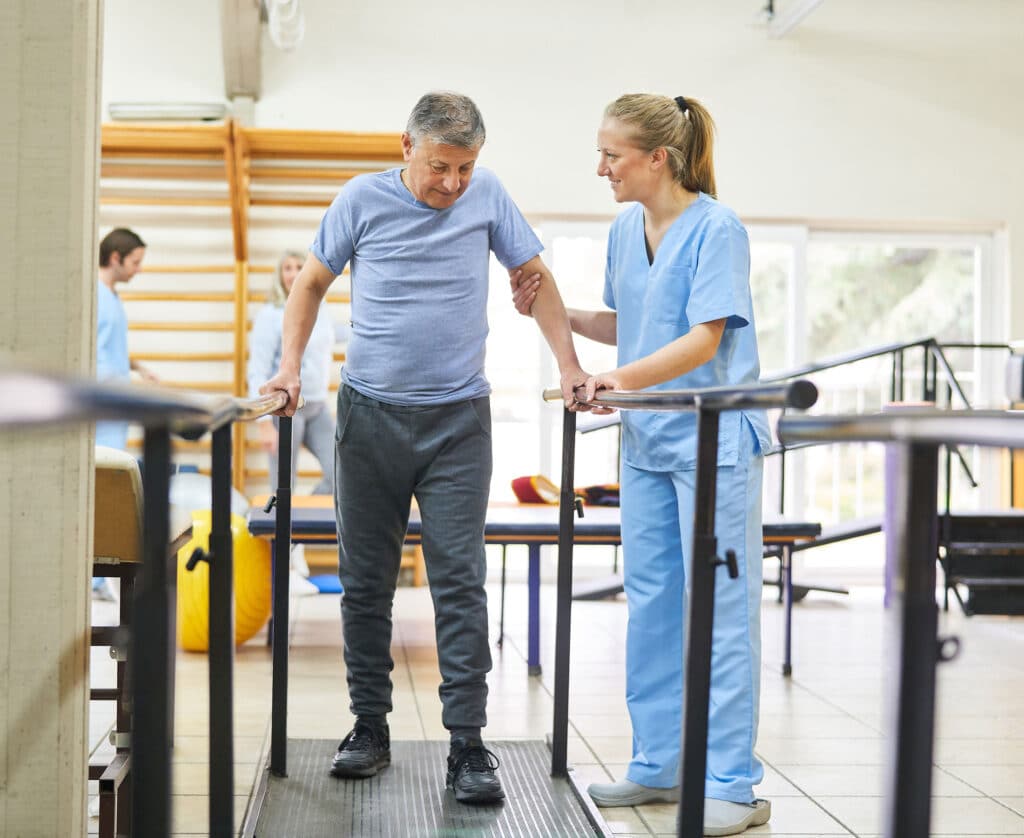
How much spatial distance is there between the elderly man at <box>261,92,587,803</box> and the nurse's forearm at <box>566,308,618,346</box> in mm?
222

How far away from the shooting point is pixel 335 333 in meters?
6.18

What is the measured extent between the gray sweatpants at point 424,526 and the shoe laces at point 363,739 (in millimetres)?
44

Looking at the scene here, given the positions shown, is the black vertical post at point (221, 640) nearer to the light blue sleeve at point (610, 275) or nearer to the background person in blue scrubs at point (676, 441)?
the background person in blue scrubs at point (676, 441)

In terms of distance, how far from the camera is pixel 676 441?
2.23m

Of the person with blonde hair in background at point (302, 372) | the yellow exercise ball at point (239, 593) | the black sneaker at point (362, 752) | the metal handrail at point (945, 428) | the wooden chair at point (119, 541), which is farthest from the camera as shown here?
the person with blonde hair in background at point (302, 372)

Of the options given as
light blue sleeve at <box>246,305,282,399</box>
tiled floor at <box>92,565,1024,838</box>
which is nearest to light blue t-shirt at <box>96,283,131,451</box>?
light blue sleeve at <box>246,305,282,399</box>

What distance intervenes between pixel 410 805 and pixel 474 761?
5.7 inches

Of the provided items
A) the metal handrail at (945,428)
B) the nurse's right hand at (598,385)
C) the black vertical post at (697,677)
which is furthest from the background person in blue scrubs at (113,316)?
the metal handrail at (945,428)

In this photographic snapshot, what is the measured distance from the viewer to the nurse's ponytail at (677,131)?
2215mm

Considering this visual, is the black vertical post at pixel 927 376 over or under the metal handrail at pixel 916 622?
over

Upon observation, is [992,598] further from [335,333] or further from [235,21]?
[235,21]

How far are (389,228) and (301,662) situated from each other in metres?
1.96

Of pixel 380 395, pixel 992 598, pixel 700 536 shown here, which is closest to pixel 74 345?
pixel 380 395

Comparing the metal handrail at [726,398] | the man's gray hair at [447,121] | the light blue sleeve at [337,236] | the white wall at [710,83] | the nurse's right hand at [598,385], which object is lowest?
the metal handrail at [726,398]
